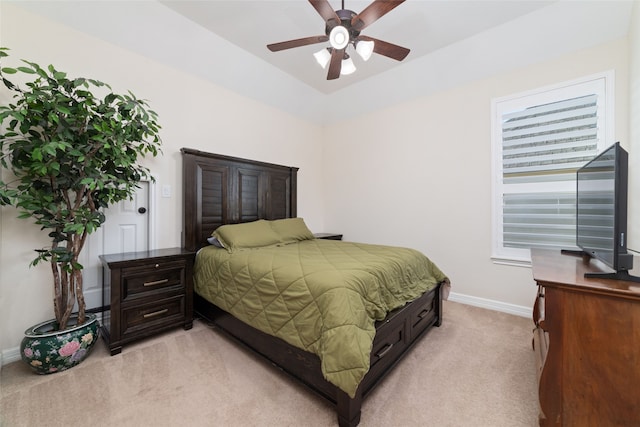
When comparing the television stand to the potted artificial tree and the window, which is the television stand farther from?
the potted artificial tree

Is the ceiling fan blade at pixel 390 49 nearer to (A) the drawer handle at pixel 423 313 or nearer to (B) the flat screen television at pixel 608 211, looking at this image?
(B) the flat screen television at pixel 608 211

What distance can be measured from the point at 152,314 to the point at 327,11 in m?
2.73

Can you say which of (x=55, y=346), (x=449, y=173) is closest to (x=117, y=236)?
(x=55, y=346)

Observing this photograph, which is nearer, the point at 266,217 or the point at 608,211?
the point at 608,211

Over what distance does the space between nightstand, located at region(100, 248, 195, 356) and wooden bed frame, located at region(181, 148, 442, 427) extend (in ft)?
0.89

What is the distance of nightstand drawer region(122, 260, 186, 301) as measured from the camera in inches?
77.8

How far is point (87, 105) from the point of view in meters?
1.77

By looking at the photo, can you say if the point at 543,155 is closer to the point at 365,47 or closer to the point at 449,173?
the point at 449,173

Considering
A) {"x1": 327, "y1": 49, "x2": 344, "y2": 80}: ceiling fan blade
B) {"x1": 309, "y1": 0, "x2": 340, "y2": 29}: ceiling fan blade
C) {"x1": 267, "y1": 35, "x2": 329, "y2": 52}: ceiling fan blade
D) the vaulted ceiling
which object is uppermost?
the vaulted ceiling

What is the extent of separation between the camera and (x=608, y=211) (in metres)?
1.27

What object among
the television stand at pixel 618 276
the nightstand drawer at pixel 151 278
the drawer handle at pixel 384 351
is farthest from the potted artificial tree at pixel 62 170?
the television stand at pixel 618 276

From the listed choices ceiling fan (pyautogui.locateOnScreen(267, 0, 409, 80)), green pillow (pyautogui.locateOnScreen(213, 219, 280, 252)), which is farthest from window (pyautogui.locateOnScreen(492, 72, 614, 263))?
green pillow (pyautogui.locateOnScreen(213, 219, 280, 252))

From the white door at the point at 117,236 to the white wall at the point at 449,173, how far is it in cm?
275

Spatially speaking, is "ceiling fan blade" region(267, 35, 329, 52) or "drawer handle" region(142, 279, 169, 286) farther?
"drawer handle" region(142, 279, 169, 286)
